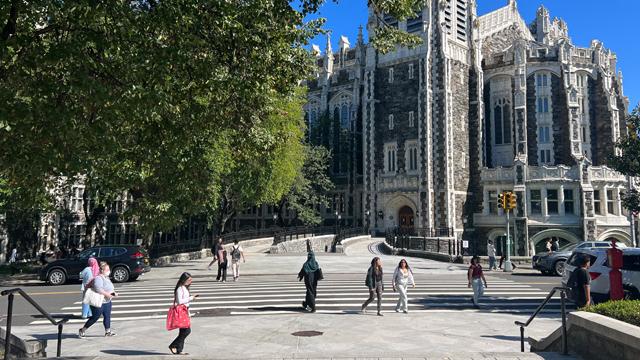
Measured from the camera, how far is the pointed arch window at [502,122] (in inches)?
1805

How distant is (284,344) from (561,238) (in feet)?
124

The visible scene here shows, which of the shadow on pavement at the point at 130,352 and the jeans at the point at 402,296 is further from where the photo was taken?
the jeans at the point at 402,296

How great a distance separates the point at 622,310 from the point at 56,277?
20573 mm

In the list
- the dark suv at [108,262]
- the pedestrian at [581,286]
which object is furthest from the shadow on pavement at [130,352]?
the dark suv at [108,262]

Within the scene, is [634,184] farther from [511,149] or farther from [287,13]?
[287,13]

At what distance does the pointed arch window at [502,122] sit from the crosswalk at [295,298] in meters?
28.3

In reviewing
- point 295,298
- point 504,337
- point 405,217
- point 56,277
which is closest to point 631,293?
point 504,337

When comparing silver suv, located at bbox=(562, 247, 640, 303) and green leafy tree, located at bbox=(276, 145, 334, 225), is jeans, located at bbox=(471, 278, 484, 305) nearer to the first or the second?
silver suv, located at bbox=(562, 247, 640, 303)

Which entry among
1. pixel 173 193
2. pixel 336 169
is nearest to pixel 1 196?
pixel 173 193

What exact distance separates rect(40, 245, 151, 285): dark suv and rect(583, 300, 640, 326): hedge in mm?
→ 18077

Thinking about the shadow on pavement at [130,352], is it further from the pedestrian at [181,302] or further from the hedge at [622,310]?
the hedge at [622,310]

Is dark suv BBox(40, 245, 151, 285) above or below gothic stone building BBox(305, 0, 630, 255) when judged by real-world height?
below

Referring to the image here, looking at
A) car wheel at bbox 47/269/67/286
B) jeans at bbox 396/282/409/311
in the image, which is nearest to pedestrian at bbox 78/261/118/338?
jeans at bbox 396/282/409/311

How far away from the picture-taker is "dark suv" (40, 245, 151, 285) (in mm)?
20812
